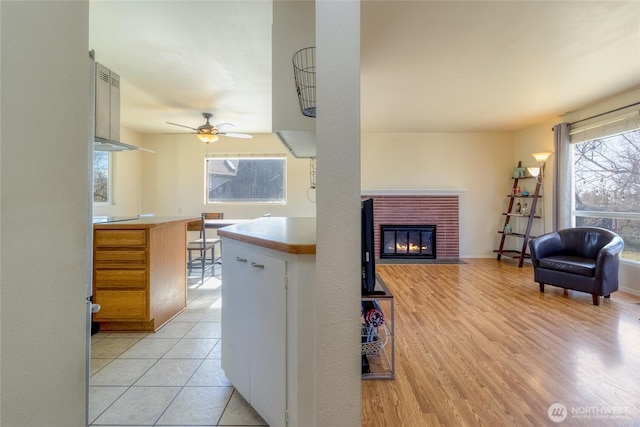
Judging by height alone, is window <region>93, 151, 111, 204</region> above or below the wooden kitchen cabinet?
above

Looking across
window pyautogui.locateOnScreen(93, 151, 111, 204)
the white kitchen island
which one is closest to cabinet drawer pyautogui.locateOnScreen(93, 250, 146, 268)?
the white kitchen island

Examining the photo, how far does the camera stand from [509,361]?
79.0 inches

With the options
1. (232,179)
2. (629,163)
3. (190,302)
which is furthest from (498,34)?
(232,179)

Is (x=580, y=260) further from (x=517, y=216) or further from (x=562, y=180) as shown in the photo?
(x=517, y=216)

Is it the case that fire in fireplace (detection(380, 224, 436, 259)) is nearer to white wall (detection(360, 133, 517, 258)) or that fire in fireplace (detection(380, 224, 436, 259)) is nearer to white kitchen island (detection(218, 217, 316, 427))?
white wall (detection(360, 133, 517, 258))

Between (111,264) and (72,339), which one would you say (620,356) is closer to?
(72,339)

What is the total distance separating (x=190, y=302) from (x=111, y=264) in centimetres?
108

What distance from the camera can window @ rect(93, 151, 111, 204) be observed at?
489 cm

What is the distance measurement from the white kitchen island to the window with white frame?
14.7 feet

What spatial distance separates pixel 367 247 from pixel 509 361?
147 cm

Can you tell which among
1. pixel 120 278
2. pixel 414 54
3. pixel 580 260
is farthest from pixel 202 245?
pixel 580 260

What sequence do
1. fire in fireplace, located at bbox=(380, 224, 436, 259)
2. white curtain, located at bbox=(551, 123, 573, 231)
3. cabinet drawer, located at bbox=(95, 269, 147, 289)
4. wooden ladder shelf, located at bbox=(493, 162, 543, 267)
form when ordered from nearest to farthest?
1. cabinet drawer, located at bbox=(95, 269, 147, 289)
2. white curtain, located at bbox=(551, 123, 573, 231)
3. wooden ladder shelf, located at bbox=(493, 162, 543, 267)
4. fire in fireplace, located at bbox=(380, 224, 436, 259)

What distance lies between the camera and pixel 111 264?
2.37 metres

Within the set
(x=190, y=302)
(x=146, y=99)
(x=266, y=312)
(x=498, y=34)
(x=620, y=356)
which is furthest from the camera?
(x=146, y=99)
